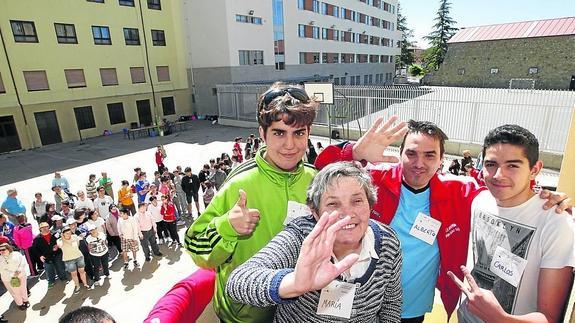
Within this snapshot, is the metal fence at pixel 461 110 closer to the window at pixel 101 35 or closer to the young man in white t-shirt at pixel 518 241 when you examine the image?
the window at pixel 101 35

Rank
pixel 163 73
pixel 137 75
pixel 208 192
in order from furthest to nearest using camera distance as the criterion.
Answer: pixel 163 73, pixel 137 75, pixel 208 192

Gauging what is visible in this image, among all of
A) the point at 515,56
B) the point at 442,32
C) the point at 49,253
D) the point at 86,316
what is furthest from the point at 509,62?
the point at 86,316

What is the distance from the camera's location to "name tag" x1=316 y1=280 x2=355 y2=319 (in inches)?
62.6

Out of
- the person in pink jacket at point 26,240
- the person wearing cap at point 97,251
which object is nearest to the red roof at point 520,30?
the person wearing cap at point 97,251

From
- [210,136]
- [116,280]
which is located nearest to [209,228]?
[116,280]

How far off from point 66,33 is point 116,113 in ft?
19.2

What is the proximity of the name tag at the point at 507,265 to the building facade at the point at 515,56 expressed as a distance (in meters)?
41.9

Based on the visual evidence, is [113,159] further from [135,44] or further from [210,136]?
[135,44]

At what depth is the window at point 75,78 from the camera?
20.6 meters

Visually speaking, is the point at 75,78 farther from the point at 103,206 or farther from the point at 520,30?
the point at 520,30

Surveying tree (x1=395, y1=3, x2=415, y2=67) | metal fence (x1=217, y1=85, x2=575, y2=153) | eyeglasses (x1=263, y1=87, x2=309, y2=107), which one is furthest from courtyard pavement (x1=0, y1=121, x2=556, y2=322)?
tree (x1=395, y1=3, x2=415, y2=67)

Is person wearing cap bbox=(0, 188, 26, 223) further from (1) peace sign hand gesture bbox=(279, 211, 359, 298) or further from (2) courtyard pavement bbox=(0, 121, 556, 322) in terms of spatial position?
(1) peace sign hand gesture bbox=(279, 211, 359, 298)

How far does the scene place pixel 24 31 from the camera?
18594 millimetres

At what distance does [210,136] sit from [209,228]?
1962cm
